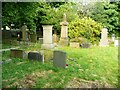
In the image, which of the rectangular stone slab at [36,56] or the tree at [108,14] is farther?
the tree at [108,14]

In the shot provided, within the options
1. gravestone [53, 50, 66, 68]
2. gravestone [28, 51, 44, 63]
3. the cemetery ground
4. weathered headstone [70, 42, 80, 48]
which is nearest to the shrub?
weathered headstone [70, 42, 80, 48]

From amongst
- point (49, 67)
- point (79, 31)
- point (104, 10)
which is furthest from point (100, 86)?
point (104, 10)

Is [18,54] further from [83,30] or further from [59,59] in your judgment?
[83,30]

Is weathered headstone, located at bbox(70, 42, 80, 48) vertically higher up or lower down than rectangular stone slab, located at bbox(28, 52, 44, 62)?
higher up

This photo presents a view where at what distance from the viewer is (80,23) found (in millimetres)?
14297

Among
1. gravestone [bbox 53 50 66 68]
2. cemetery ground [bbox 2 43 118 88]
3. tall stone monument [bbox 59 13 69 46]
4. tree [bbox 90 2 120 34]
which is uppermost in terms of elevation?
tree [bbox 90 2 120 34]

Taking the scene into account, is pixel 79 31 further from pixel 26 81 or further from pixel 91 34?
pixel 26 81

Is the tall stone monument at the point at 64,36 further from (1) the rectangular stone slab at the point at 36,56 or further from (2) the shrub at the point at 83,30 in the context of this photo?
(1) the rectangular stone slab at the point at 36,56

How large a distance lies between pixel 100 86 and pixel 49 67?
62.4 inches

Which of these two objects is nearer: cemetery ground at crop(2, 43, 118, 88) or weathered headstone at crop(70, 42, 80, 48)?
cemetery ground at crop(2, 43, 118, 88)

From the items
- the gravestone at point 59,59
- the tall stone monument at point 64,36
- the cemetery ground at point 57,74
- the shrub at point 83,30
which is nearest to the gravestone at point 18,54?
the cemetery ground at point 57,74

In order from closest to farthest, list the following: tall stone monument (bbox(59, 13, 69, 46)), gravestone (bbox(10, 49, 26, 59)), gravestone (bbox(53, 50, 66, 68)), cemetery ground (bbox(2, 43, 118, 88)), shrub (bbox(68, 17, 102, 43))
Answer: cemetery ground (bbox(2, 43, 118, 88)), gravestone (bbox(53, 50, 66, 68)), gravestone (bbox(10, 49, 26, 59)), tall stone monument (bbox(59, 13, 69, 46)), shrub (bbox(68, 17, 102, 43))

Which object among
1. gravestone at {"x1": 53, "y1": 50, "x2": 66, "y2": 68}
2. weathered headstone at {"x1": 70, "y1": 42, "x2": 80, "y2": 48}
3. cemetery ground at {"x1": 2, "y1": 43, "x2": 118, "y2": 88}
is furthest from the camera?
weathered headstone at {"x1": 70, "y1": 42, "x2": 80, "y2": 48}

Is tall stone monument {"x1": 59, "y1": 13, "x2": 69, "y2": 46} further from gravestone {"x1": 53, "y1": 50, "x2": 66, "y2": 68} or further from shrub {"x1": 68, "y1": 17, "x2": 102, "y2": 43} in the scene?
gravestone {"x1": 53, "y1": 50, "x2": 66, "y2": 68}
